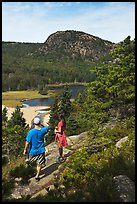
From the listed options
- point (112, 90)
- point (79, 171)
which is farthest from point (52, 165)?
point (112, 90)

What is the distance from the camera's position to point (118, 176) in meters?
5.25

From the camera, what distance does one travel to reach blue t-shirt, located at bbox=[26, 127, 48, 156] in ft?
21.2

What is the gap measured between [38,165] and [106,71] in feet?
30.5

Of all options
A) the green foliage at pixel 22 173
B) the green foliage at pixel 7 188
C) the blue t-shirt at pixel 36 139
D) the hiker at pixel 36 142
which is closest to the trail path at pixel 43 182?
the hiker at pixel 36 142

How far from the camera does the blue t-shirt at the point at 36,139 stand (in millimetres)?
6449

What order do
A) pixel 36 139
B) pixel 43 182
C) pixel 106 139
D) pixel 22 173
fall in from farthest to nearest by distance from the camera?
pixel 106 139 → pixel 43 182 → pixel 36 139 → pixel 22 173

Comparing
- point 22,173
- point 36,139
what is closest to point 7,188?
point 22,173

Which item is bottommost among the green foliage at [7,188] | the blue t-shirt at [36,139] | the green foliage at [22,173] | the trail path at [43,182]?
the trail path at [43,182]

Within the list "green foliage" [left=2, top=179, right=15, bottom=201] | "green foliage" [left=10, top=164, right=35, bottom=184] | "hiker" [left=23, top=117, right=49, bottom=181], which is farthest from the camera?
"hiker" [left=23, top=117, right=49, bottom=181]

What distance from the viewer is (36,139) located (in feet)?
21.3

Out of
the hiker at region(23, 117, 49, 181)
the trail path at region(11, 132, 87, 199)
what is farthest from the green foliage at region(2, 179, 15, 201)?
the hiker at region(23, 117, 49, 181)

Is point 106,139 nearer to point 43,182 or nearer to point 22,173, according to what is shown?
point 43,182

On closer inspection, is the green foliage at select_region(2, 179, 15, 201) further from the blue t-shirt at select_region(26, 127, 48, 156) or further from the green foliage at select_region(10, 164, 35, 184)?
the blue t-shirt at select_region(26, 127, 48, 156)

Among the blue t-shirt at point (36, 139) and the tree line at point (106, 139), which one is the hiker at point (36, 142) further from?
the tree line at point (106, 139)
